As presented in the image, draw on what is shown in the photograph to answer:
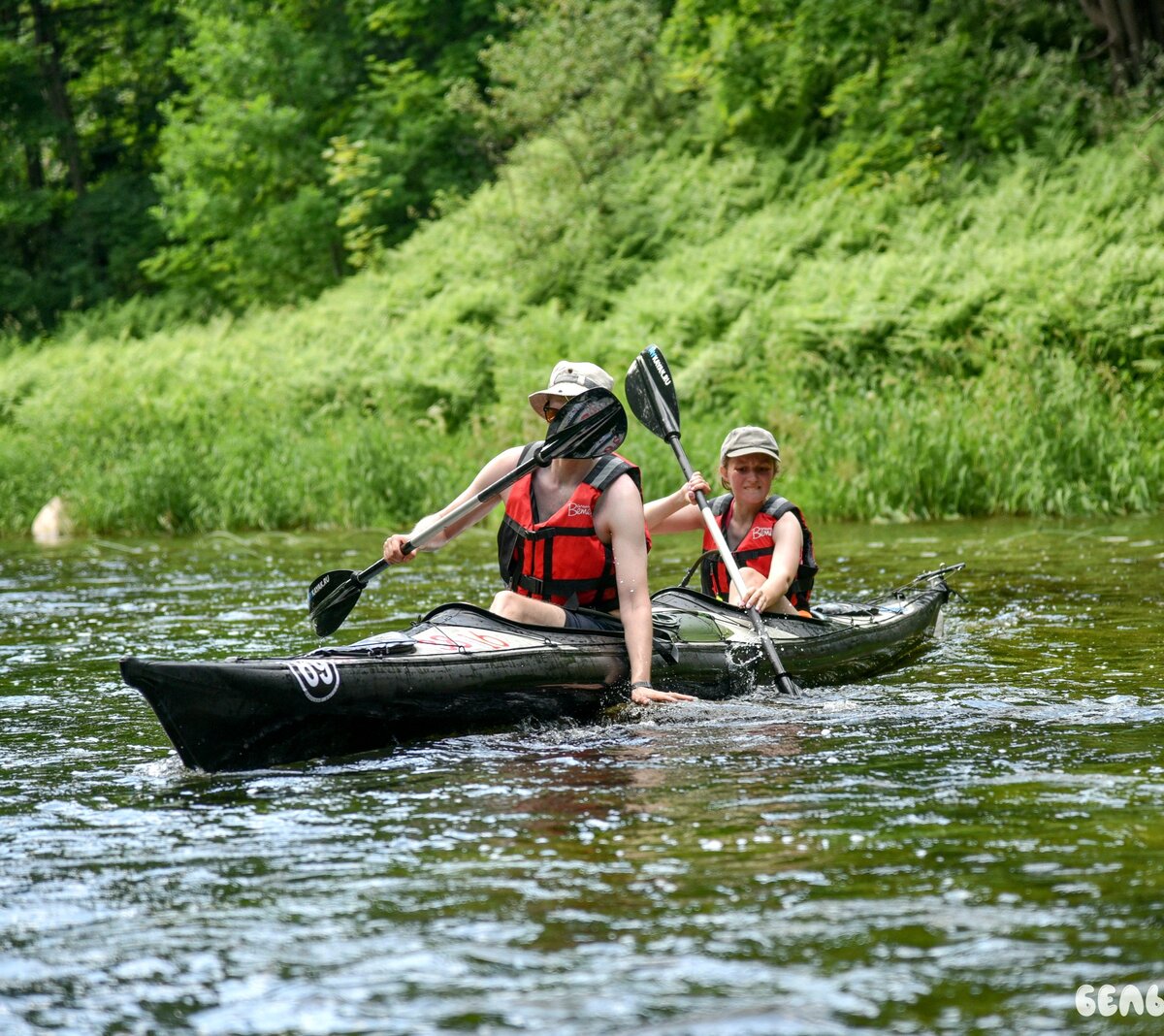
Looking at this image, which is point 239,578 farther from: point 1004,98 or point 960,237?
point 1004,98

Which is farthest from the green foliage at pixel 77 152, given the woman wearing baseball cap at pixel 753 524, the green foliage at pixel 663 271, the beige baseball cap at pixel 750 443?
the beige baseball cap at pixel 750 443

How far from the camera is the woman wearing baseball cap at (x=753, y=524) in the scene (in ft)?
20.0

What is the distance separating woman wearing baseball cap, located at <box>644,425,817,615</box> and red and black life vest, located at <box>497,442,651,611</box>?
78cm

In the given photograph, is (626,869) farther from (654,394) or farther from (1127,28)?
(1127,28)

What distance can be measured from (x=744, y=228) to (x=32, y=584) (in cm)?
920

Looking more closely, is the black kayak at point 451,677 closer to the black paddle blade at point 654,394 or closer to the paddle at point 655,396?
the paddle at point 655,396

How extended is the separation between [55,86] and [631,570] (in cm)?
2599

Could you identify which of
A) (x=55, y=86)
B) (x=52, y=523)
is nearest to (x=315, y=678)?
(x=52, y=523)

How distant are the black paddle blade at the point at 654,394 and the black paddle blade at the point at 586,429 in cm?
178

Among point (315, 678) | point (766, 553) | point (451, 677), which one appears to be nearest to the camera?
point (315, 678)

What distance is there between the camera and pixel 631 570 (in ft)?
16.7

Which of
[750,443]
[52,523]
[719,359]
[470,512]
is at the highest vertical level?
[719,359]

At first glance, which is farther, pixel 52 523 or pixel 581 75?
pixel 581 75

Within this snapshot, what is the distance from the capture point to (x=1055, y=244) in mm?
13211
